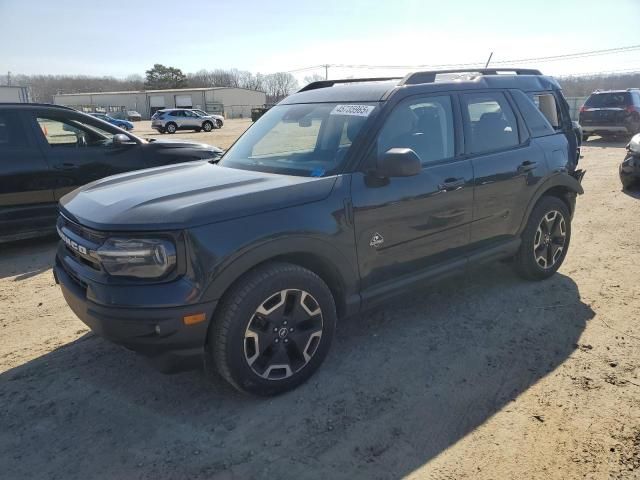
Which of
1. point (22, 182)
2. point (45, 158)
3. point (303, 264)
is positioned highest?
point (45, 158)

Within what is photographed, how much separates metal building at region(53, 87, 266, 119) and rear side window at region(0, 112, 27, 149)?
71686 mm

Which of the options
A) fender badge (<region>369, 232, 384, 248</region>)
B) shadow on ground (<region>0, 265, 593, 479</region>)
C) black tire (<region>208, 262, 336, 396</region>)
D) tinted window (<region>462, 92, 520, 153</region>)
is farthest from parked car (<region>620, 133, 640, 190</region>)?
black tire (<region>208, 262, 336, 396</region>)

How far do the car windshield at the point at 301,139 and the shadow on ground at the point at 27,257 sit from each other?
9.58 ft

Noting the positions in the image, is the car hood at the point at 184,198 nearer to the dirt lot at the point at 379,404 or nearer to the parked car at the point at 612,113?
the dirt lot at the point at 379,404

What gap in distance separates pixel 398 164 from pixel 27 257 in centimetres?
490

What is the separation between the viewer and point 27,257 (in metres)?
5.84

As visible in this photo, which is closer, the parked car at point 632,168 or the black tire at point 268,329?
the black tire at point 268,329

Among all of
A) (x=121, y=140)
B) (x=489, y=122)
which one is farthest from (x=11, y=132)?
(x=489, y=122)

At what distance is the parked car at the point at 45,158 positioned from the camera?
5703mm

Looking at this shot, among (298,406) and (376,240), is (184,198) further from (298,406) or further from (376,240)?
(298,406)

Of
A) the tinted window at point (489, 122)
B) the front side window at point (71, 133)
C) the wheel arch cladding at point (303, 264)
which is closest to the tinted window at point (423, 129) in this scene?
the tinted window at point (489, 122)

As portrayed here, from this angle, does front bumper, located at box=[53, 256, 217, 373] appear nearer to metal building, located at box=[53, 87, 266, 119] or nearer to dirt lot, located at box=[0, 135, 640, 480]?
dirt lot, located at box=[0, 135, 640, 480]

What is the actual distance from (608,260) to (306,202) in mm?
3998

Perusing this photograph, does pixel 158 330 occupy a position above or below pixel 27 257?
above
